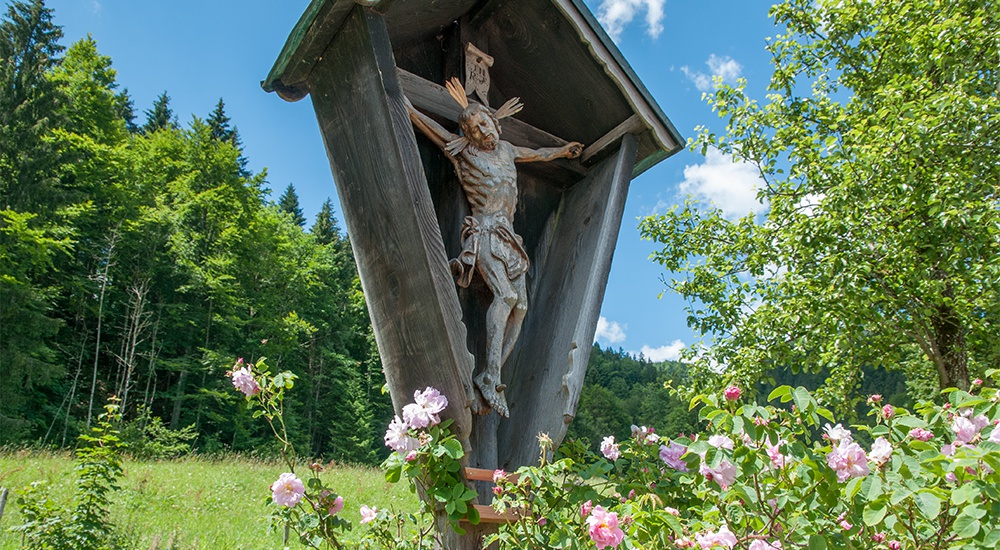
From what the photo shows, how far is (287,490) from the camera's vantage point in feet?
6.70

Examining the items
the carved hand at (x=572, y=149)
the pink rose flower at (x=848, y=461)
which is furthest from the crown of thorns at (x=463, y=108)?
the pink rose flower at (x=848, y=461)

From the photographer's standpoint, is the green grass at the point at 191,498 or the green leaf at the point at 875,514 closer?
the green leaf at the point at 875,514

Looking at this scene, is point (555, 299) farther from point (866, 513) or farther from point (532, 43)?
point (866, 513)

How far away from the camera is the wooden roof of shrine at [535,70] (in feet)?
9.92

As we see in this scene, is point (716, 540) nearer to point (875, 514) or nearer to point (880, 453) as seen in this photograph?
point (875, 514)

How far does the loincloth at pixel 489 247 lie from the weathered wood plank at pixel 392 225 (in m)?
0.41

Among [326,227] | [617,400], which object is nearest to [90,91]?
[326,227]

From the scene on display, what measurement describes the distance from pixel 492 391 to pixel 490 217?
2.67 feet

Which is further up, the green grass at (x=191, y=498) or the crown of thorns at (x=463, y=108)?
the crown of thorns at (x=463, y=108)

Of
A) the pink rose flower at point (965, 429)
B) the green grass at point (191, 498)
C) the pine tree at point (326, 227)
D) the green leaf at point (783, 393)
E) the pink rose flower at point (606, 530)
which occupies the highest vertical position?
the pine tree at point (326, 227)

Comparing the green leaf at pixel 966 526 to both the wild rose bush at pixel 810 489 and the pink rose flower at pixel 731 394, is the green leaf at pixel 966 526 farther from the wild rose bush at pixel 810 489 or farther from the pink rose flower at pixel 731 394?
the pink rose flower at pixel 731 394

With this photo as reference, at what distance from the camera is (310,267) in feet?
102

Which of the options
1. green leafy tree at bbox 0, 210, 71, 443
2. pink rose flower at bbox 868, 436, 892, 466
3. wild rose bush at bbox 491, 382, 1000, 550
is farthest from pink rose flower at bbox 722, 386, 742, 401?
green leafy tree at bbox 0, 210, 71, 443

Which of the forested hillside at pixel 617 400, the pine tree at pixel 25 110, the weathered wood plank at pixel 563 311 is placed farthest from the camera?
the forested hillside at pixel 617 400
